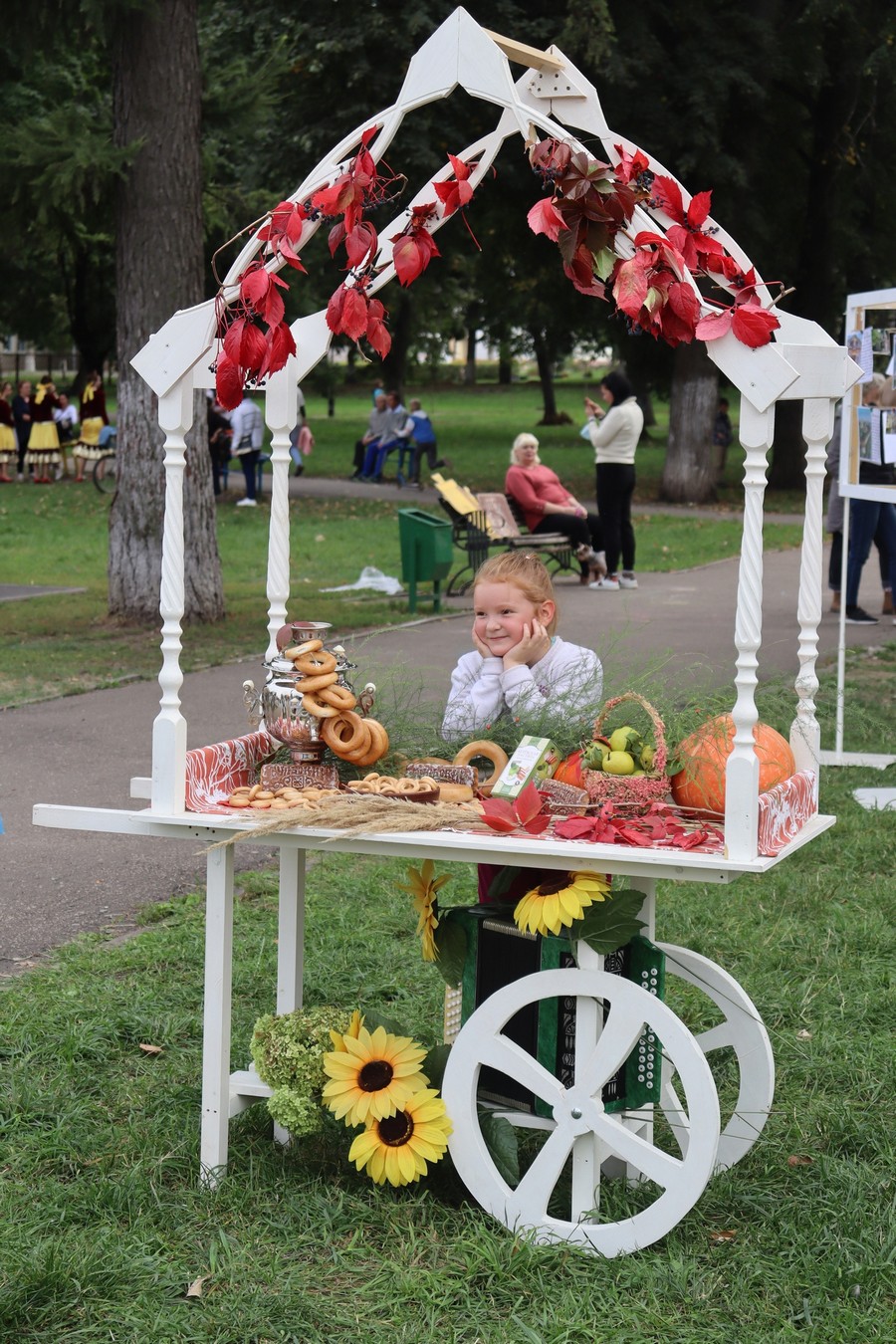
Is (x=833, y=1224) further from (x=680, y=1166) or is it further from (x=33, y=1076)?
(x=33, y=1076)

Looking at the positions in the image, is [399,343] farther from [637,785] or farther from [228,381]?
[637,785]

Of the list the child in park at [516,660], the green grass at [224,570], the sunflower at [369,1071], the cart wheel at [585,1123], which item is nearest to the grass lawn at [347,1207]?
the cart wheel at [585,1123]

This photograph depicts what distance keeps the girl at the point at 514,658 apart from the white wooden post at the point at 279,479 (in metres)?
0.53

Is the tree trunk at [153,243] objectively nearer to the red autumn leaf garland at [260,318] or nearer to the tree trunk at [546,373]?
the red autumn leaf garland at [260,318]

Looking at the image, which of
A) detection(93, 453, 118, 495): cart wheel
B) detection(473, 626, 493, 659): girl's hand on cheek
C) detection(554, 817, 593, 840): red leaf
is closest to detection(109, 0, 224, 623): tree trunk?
detection(473, 626, 493, 659): girl's hand on cheek

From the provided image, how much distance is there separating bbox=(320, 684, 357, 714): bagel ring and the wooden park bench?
1007cm

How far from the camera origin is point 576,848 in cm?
336

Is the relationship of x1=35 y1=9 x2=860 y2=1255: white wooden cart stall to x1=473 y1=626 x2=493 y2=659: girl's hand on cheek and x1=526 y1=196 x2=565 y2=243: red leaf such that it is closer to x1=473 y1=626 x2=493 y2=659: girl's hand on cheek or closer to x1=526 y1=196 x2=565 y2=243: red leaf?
x1=526 y1=196 x2=565 y2=243: red leaf

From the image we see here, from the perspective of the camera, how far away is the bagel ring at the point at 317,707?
150 inches

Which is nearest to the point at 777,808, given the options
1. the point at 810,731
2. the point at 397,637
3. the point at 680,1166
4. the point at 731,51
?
the point at 810,731

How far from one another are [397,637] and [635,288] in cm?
801

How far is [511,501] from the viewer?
48.6 ft

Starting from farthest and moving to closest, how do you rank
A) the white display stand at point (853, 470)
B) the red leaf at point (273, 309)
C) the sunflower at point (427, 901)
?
the white display stand at point (853, 470) < the sunflower at point (427, 901) < the red leaf at point (273, 309)

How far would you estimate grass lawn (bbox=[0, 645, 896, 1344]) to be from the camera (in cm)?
311
